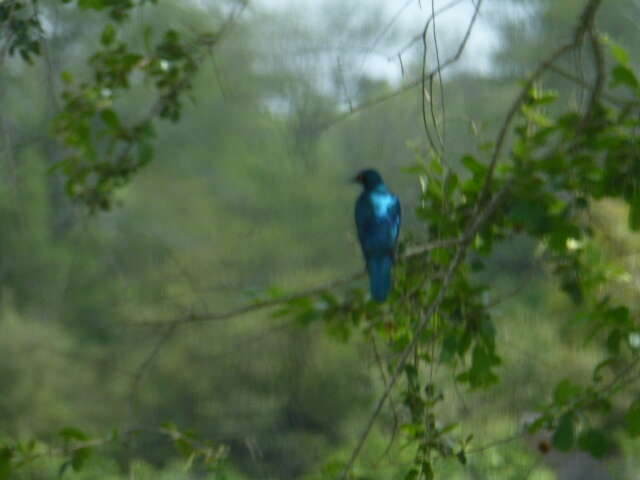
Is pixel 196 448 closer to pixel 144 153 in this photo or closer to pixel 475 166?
pixel 144 153

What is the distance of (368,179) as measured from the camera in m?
2.89

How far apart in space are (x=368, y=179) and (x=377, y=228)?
1.71 ft

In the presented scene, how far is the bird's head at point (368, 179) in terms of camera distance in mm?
2863

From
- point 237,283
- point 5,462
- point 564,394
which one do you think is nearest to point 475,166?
point 564,394

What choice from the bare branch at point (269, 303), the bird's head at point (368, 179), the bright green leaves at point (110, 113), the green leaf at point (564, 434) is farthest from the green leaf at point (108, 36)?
the green leaf at point (564, 434)

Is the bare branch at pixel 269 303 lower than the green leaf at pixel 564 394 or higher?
higher

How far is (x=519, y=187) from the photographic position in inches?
67.6

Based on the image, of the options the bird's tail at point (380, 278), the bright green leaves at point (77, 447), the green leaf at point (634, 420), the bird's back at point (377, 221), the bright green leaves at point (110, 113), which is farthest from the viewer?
the bird's back at point (377, 221)

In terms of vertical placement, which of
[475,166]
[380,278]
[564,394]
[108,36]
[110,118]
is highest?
[108,36]

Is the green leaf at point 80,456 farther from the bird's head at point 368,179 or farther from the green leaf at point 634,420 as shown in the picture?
the bird's head at point 368,179

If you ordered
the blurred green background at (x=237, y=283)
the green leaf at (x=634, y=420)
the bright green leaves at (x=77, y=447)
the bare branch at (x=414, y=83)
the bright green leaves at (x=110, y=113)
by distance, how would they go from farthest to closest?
the blurred green background at (x=237, y=283), the bright green leaves at (x=110, y=113), the bright green leaves at (x=77, y=447), the green leaf at (x=634, y=420), the bare branch at (x=414, y=83)

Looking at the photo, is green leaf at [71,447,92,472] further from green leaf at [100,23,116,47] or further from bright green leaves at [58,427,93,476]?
green leaf at [100,23,116,47]

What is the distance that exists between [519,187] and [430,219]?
0.76 ft

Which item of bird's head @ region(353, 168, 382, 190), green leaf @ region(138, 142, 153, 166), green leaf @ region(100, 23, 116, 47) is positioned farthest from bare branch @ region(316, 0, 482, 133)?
bird's head @ region(353, 168, 382, 190)
